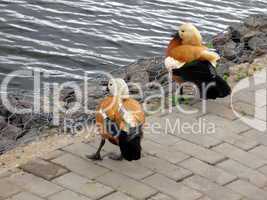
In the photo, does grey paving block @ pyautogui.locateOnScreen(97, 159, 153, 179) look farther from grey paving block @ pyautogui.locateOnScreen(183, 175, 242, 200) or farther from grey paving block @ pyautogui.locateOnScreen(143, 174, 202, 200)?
grey paving block @ pyautogui.locateOnScreen(183, 175, 242, 200)

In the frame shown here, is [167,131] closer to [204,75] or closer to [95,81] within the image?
[204,75]

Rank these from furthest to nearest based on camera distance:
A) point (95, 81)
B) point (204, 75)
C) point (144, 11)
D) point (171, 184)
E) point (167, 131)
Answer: point (144, 11), point (95, 81), point (204, 75), point (167, 131), point (171, 184)

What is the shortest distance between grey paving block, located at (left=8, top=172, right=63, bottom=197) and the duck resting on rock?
2.51 meters

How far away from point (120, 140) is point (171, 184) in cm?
68

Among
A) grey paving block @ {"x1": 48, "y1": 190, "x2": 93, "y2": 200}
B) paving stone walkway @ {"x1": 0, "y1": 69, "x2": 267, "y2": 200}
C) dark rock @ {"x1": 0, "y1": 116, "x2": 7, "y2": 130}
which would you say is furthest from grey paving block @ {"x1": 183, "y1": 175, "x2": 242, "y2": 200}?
dark rock @ {"x1": 0, "y1": 116, "x2": 7, "y2": 130}

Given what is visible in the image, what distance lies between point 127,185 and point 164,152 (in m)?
0.87

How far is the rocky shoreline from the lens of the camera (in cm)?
793

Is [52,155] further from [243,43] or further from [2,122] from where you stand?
[243,43]

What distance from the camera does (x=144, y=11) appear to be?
49.0 ft

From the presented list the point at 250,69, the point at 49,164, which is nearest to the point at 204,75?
the point at 250,69

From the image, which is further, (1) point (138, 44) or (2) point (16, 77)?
(1) point (138, 44)

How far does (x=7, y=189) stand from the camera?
6293 mm

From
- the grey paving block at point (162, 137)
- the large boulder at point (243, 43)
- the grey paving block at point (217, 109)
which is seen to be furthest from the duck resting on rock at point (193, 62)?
the large boulder at point (243, 43)

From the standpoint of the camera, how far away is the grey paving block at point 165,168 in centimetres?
676
